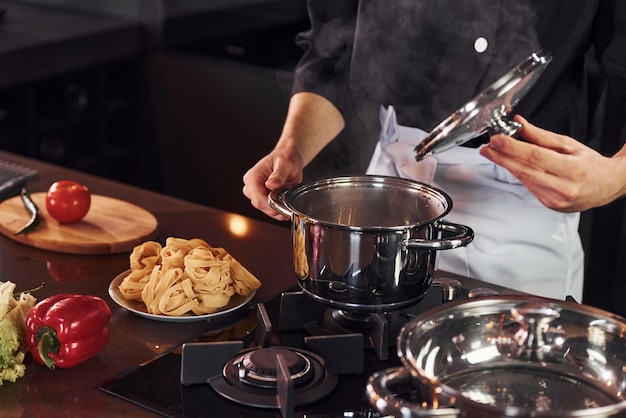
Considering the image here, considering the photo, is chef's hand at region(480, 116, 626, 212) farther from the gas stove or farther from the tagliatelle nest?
the tagliatelle nest

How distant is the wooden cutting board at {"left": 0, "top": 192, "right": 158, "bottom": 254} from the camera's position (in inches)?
64.6

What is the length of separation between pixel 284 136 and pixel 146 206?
0.32 meters

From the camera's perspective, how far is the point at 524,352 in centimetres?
106

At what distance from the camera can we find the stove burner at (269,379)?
113cm

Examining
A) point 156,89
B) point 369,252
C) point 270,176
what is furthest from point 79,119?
point 369,252

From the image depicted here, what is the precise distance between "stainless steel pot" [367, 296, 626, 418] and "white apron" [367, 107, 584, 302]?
0.77m

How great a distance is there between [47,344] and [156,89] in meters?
2.18

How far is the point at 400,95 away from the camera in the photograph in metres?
1.89

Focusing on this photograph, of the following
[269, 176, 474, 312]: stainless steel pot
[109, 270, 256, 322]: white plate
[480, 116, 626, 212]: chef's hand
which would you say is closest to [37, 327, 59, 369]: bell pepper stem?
[109, 270, 256, 322]: white plate

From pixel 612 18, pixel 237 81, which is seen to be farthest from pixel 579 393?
pixel 237 81

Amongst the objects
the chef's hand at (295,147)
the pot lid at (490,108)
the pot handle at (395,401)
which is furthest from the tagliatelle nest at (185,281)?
the pot handle at (395,401)

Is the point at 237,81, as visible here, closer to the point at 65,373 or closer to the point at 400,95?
the point at 400,95

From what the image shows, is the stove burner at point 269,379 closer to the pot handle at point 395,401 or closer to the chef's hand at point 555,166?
the pot handle at point 395,401

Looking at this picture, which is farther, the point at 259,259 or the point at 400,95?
the point at 400,95
